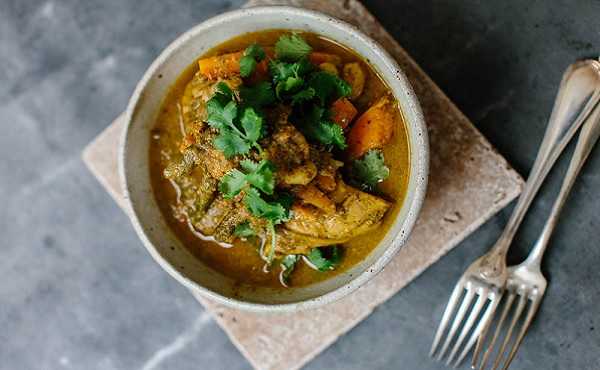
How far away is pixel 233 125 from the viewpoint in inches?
86.8

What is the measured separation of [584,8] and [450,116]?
729 millimetres

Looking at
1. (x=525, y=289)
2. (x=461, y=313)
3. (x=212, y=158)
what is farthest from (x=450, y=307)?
(x=212, y=158)

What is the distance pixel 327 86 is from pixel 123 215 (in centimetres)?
131

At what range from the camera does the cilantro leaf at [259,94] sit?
233 cm

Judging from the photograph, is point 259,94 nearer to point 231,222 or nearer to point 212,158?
point 212,158

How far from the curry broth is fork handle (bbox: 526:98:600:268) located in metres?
0.72

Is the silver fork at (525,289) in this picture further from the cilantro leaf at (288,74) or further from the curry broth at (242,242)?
the cilantro leaf at (288,74)

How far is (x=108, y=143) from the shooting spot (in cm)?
308

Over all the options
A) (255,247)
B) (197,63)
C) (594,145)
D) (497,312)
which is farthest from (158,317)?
(594,145)

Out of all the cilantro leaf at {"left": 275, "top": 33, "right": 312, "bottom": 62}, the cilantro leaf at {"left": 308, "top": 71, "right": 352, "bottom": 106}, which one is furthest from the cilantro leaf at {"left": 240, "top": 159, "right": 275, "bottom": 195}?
the cilantro leaf at {"left": 275, "top": 33, "right": 312, "bottom": 62}

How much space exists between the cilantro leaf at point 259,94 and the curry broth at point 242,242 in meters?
0.34

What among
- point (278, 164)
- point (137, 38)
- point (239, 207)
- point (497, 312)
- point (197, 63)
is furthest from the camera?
point (137, 38)

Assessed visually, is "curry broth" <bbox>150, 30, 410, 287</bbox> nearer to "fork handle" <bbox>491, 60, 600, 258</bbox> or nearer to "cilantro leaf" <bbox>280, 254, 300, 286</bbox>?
"cilantro leaf" <bbox>280, 254, 300, 286</bbox>

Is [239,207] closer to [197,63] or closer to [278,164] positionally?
[278,164]
